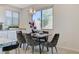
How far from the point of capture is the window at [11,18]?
173 cm

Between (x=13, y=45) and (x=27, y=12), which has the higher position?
(x=27, y=12)

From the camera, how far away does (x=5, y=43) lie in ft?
5.76

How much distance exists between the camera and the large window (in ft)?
5.90

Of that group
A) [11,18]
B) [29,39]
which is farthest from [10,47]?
[11,18]

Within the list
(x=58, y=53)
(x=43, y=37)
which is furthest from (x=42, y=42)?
(x=58, y=53)

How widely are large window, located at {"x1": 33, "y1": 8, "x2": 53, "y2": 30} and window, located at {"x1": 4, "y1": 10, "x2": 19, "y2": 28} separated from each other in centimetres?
31

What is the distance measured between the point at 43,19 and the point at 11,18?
0.54 metres

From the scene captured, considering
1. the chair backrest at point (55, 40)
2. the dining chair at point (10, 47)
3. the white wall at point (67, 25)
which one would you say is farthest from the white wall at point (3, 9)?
the chair backrest at point (55, 40)

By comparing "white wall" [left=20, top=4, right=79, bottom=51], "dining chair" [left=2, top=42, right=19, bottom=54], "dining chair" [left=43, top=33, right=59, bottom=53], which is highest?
"white wall" [left=20, top=4, right=79, bottom=51]

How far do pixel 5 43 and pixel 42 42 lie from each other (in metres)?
0.62

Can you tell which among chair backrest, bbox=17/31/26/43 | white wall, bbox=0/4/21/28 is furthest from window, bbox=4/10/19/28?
chair backrest, bbox=17/31/26/43

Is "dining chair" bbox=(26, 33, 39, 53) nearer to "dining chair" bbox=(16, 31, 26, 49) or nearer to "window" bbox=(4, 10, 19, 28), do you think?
"dining chair" bbox=(16, 31, 26, 49)
